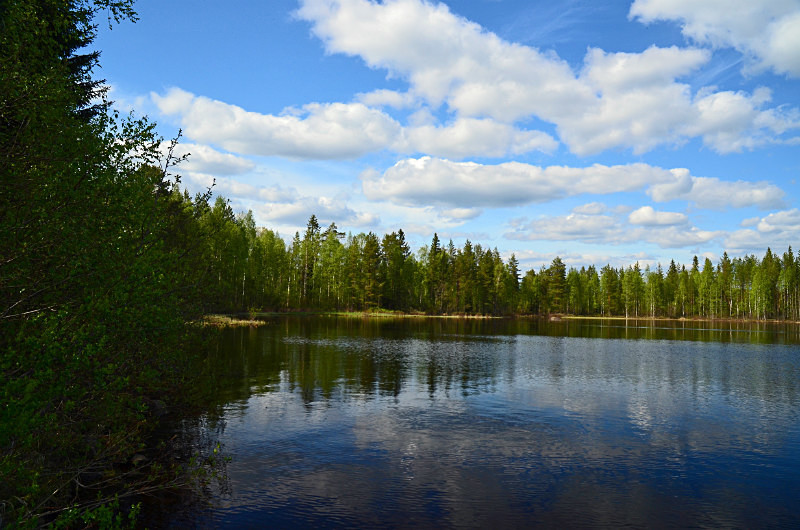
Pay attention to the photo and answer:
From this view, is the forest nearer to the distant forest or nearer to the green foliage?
the green foliage

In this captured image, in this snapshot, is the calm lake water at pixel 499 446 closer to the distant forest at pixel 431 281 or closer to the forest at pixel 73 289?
the forest at pixel 73 289

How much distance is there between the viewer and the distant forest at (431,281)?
12244 cm

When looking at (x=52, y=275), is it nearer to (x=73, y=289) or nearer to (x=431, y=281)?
(x=73, y=289)

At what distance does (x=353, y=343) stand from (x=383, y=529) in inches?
1830

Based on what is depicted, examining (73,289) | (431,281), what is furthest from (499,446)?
(431,281)

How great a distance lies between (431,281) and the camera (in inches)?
5979

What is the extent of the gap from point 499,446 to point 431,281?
427 feet

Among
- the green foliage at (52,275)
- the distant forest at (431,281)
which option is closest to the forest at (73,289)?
the green foliage at (52,275)

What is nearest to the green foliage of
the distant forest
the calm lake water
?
the calm lake water

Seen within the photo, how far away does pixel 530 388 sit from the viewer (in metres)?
35.5

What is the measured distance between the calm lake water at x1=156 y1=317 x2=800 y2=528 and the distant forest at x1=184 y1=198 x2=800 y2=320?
67.5 m

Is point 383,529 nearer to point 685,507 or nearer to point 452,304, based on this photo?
point 685,507

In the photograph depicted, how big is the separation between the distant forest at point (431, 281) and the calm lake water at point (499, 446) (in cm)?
6755

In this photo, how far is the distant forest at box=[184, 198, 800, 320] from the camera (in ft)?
402
